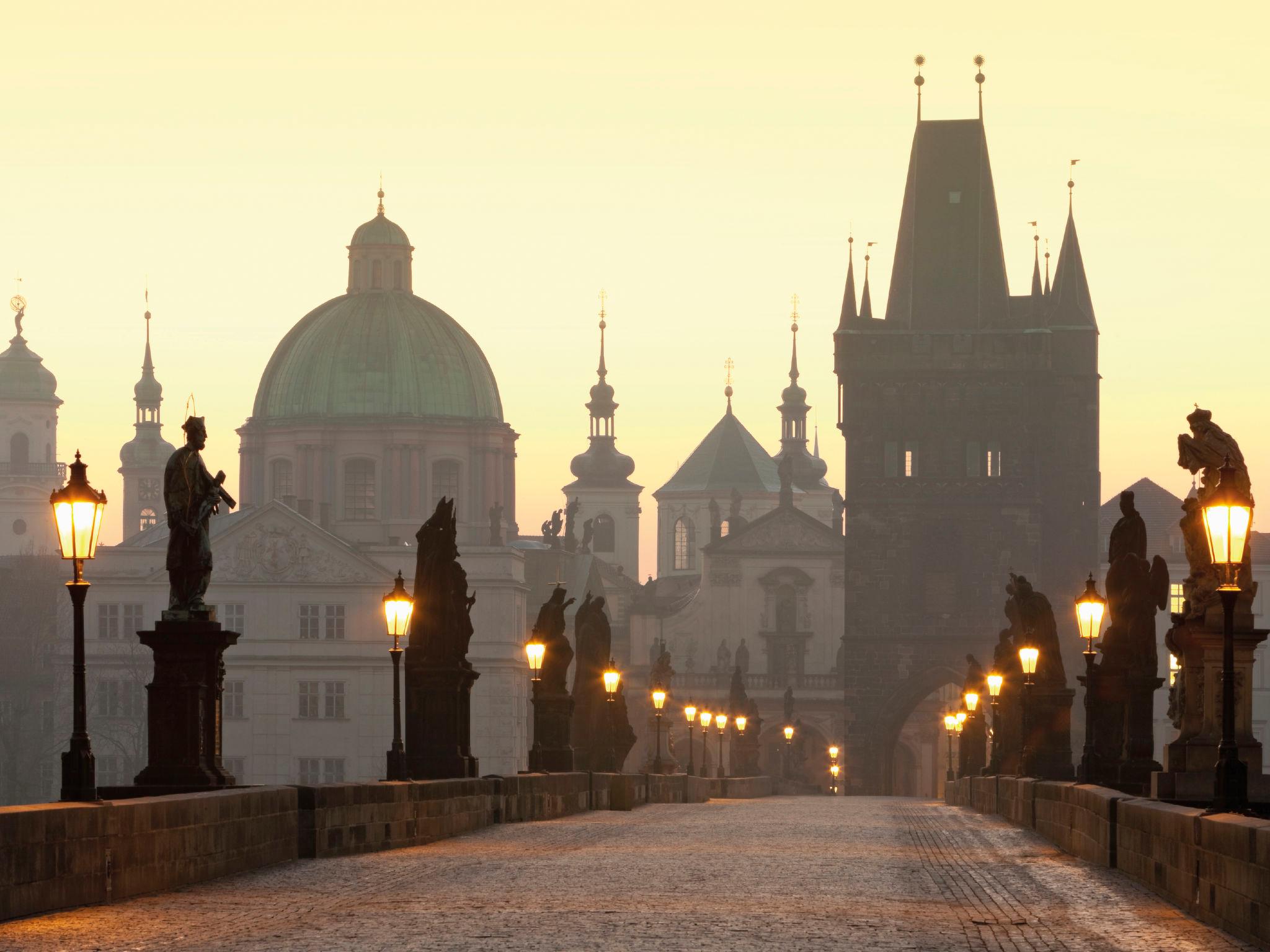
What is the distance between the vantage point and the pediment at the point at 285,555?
125062mm

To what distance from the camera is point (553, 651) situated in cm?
4806

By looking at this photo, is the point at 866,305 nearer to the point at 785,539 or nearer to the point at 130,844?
the point at 785,539

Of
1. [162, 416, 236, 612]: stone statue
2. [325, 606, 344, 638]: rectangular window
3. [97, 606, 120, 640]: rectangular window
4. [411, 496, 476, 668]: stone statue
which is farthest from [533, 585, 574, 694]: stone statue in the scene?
[97, 606, 120, 640]: rectangular window

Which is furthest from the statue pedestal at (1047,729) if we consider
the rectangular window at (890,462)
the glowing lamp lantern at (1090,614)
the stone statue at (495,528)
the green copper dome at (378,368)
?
the green copper dome at (378,368)

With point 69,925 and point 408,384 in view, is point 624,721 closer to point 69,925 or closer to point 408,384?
point 69,925

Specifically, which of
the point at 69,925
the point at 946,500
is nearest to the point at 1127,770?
the point at 69,925

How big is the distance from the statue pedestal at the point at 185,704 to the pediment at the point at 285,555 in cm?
9969

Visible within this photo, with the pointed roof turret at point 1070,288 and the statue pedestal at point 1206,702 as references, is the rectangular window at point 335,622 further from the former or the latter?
the statue pedestal at point 1206,702

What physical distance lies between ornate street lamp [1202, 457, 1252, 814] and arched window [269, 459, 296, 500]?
121538 millimetres

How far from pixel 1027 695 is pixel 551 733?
919cm

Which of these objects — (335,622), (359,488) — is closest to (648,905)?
(335,622)

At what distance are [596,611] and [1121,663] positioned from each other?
22.0 metres

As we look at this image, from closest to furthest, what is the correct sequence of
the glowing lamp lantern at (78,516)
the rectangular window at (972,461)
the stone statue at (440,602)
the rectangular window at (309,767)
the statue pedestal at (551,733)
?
the glowing lamp lantern at (78,516)
the stone statue at (440,602)
the statue pedestal at (551,733)
the rectangular window at (972,461)
the rectangular window at (309,767)

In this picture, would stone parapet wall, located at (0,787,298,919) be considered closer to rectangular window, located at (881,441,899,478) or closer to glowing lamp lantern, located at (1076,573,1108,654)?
glowing lamp lantern, located at (1076,573,1108,654)
